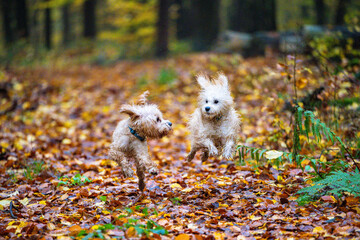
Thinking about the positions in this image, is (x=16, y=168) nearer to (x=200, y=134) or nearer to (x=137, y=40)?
(x=200, y=134)

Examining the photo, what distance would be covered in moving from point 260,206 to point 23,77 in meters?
12.3

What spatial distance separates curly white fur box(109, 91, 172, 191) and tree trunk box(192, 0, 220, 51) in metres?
15.7

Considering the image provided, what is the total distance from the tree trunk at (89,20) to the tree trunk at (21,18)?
4295mm

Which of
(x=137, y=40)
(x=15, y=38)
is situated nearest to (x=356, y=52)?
(x=137, y=40)

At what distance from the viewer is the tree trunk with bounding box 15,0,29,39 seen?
2352cm

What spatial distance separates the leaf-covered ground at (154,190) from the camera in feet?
12.6

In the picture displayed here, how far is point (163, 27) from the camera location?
18.2 m

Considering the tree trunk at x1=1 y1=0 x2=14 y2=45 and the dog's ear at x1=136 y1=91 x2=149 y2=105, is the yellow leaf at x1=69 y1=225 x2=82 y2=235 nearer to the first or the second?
the dog's ear at x1=136 y1=91 x2=149 y2=105

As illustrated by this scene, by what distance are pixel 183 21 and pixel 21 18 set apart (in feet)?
38.2

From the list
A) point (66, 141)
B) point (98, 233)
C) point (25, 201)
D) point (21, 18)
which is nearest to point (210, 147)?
point (98, 233)

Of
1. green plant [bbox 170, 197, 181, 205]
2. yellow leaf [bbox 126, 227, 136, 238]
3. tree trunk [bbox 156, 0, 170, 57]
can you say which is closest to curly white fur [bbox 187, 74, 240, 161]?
green plant [bbox 170, 197, 181, 205]

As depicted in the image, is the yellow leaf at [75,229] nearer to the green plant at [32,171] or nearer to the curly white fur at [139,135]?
the curly white fur at [139,135]

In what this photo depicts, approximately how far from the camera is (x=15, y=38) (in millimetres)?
24281

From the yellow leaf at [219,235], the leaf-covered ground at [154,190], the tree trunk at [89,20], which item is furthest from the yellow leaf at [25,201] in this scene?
the tree trunk at [89,20]
